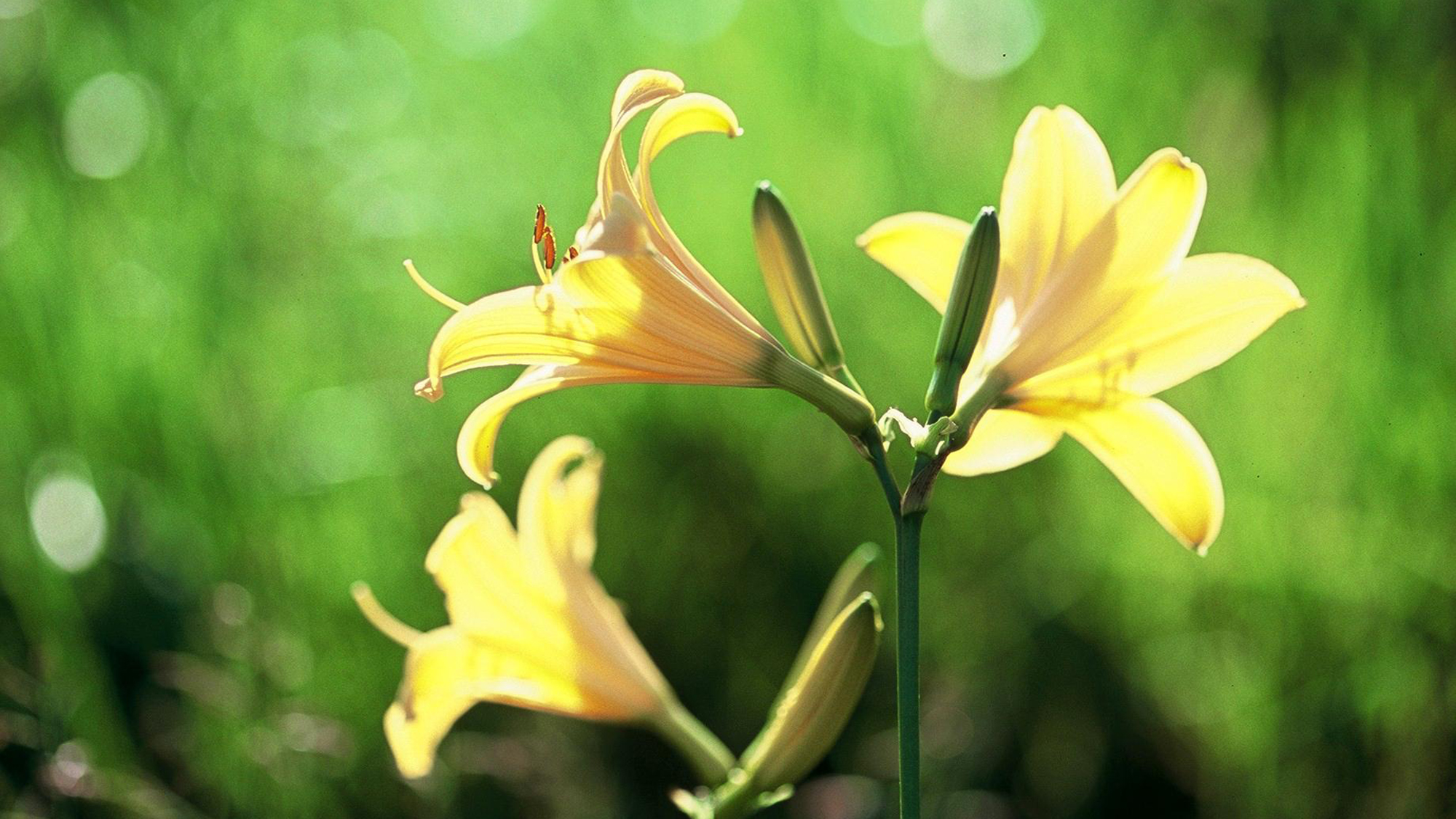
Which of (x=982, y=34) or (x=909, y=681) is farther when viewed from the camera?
(x=982, y=34)

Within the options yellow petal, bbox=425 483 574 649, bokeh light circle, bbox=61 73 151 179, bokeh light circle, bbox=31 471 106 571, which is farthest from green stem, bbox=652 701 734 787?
bokeh light circle, bbox=61 73 151 179

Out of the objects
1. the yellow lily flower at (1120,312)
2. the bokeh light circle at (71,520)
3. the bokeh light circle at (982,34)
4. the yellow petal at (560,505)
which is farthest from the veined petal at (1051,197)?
the bokeh light circle at (71,520)

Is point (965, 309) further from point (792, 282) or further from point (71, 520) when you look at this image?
point (71, 520)

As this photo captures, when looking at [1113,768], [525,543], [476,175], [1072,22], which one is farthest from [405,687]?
[1072,22]

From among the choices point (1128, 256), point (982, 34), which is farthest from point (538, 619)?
point (982, 34)

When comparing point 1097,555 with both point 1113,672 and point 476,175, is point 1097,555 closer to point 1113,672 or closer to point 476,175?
point 1113,672
